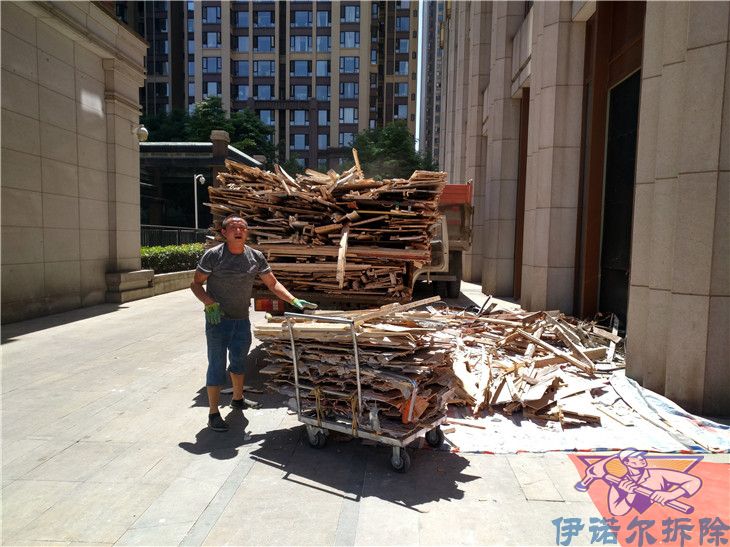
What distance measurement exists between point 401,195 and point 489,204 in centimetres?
1090

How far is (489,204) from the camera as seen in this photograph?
16828 millimetres

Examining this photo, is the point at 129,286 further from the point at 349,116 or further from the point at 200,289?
the point at 349,116

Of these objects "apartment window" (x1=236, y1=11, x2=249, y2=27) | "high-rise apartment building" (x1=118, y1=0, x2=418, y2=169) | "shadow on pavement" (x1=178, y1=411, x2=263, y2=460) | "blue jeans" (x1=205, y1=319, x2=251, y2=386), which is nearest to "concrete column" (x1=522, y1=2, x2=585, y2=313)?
"blue jeans" (x1=205, y1=319, x2=251, y2=386)

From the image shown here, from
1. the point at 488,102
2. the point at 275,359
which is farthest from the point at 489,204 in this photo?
the point at 275,359

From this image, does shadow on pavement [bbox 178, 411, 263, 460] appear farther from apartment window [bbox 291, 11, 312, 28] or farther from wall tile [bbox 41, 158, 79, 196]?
apartment window [bbox 291, 11, 312, 28]

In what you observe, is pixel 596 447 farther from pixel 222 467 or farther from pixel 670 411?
pixel 222 467

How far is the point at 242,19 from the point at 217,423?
70.7 meters

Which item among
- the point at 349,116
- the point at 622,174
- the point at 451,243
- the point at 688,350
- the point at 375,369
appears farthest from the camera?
the point at 349,116

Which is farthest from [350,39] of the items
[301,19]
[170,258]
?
[170,258]

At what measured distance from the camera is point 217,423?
5.05 m

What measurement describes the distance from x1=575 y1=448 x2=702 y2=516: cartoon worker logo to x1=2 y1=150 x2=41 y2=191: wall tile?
11.4 metres

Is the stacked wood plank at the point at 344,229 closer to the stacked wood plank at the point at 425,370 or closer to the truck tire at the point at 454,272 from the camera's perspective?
the stacked wood plank at the point at 425,370

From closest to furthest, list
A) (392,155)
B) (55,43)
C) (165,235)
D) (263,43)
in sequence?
1. (55,43)
2. (165,235)
3. (392,155)
4. (263,43)

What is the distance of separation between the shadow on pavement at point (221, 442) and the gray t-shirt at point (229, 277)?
3.88ft
